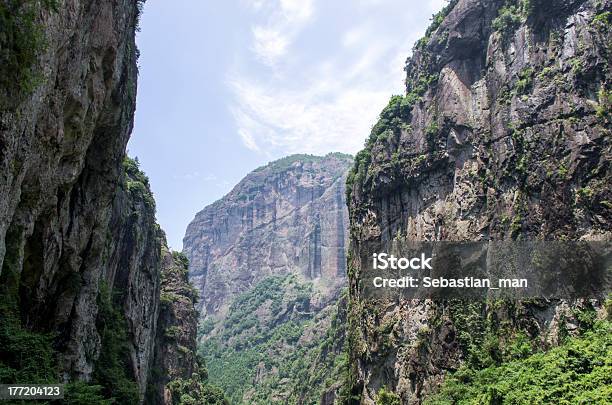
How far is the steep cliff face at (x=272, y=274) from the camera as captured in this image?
103 m

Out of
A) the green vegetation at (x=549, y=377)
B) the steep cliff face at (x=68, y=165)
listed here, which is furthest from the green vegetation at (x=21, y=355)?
the green vegetation at (x=549, y=377)

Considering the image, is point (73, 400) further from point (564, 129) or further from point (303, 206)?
point (303, 206)

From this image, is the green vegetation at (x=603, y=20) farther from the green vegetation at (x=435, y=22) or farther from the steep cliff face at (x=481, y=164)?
the green vegetation at (x=435, y=22)

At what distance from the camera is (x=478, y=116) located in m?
36.0

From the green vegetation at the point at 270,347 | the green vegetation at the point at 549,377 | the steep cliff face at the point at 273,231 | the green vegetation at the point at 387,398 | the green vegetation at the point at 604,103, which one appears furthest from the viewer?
the steep cliff face at the point at 273,231

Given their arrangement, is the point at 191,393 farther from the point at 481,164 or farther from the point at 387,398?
the point at 481,164

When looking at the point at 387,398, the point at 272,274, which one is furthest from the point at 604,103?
the point at 272,274

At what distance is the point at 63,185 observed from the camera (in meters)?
18.1

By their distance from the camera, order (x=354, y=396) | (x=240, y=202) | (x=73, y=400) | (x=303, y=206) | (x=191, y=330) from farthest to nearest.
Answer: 1. (x=240, y=202)
2. (x=303, y=206)
3. (x=191, y=330)
4. (x=354, y=396)
5. (x=73, y=400)

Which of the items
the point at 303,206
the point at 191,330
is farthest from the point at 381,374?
the point at 303,206

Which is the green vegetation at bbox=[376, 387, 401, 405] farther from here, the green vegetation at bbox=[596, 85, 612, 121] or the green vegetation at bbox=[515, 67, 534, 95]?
the green vegetation at bbox=[515, 67, 534, 95]

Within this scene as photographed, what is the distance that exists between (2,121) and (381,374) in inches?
1271
